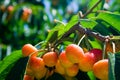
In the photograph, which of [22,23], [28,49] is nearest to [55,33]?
[28,49]

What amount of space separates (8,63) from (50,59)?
0.72 ft

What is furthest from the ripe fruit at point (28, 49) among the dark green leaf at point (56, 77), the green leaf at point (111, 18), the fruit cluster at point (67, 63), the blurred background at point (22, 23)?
the blurred background at point (22, 23)

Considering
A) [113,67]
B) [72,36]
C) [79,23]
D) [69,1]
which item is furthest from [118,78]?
[69,1]

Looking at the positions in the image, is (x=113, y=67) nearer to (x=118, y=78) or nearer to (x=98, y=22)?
(x=118, y=78)

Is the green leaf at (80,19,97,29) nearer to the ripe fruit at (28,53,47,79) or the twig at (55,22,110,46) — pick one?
the twig at (55,22,110,46)

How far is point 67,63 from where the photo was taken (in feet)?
3.34

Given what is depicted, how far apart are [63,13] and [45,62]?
4026 millimetres

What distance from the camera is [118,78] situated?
0.88 m

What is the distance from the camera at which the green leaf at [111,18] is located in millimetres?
1140

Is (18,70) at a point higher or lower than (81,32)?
lower

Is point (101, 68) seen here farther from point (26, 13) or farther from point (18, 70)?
point (26, 13)

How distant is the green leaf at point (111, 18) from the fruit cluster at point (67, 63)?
138mm

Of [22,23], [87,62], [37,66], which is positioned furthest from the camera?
[22,23]

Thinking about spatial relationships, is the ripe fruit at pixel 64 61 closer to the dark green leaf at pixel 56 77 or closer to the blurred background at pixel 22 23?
the dark green leaf at pixel 56 77
